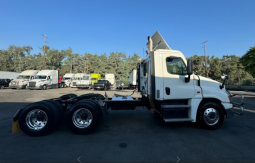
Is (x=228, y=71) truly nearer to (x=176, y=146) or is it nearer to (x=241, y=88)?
(x=241, y=88)

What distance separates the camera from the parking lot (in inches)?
119

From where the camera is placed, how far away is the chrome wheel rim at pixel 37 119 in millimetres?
4145

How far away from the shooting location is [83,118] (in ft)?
14.4

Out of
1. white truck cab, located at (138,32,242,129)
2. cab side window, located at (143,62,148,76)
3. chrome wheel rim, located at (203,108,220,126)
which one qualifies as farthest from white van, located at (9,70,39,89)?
chrome wheel rim, located at (203,108,220,126)

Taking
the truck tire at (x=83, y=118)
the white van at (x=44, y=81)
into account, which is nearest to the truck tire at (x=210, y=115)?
the truck tire at (x=83, y=118)

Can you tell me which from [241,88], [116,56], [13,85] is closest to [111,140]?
[13,85]

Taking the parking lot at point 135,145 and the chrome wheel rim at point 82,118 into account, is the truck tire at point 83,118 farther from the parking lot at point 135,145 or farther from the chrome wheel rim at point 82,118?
the parking lot at point 135,145

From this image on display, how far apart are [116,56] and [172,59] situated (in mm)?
57687

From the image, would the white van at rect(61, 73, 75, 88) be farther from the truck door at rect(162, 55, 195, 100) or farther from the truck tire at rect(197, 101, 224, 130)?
the truck tire at rect(197, 101, 224, 130)

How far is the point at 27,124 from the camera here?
4.11 meters

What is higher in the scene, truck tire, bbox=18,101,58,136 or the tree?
the tree

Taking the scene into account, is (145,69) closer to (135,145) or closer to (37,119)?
(135,145)

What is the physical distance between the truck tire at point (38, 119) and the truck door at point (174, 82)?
3686 millimetres

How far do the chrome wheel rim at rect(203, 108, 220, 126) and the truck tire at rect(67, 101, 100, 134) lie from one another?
3.65 metres
